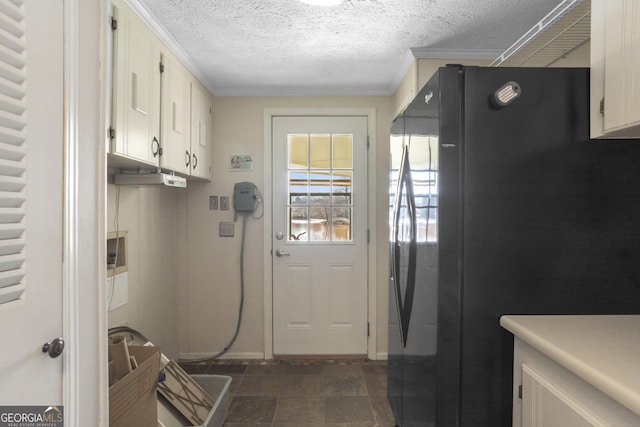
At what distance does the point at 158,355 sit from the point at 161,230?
1257mm

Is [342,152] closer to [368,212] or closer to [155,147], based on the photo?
[368,212]

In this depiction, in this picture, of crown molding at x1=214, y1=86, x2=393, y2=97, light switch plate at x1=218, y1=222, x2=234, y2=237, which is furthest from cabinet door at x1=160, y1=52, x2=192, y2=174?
light switch plate at x1=218, y1=222, x2=234, y2=237

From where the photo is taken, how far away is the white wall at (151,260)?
6.71 feet

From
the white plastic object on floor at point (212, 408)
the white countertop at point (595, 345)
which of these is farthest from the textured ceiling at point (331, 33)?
the white plastic object on floor at point (212, 408)

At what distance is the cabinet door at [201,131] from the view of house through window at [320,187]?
0.68m

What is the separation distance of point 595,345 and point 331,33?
189 cm

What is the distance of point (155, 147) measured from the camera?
1.79 metres

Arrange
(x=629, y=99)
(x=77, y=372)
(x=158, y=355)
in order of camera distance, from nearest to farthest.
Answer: (x=77, y=372), (x=629, y=99), (x=158, y=355)

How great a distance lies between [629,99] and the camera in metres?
0.97

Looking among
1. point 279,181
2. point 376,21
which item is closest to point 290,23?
point 376,21

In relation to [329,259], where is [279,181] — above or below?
above

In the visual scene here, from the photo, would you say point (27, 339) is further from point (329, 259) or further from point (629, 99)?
point (329, 259)

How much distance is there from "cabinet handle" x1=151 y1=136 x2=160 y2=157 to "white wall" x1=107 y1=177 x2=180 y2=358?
306 millimetres

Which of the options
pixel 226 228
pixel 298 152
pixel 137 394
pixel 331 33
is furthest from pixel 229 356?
pixel 331 33
